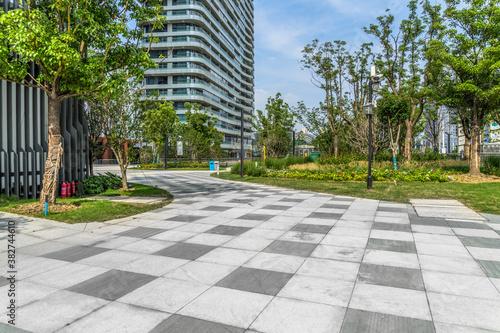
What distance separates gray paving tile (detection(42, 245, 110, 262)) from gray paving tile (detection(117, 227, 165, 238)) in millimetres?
981

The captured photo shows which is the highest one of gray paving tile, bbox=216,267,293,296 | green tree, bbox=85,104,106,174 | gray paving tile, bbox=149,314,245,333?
green tree, bbox=85,104,106,174

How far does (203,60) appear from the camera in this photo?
7144 centimetres

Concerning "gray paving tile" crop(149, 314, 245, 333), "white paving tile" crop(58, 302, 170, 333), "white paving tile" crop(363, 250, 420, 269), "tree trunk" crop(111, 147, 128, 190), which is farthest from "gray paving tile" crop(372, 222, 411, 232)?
"tree trunk" crop(111, 147, 128, 190)

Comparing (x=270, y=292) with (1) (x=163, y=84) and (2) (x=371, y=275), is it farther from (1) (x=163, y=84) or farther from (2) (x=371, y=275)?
(1) (x=163, y=84)

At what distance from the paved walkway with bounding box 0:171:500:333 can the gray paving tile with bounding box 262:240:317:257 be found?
0.02m

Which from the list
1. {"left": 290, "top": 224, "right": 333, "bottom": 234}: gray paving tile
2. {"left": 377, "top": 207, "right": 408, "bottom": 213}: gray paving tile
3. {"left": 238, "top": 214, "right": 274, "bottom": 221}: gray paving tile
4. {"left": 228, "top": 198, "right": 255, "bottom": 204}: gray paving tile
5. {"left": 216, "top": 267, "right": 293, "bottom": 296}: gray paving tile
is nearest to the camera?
{"left": 216, "top": 267, "right": 293, "bottom": 296}: gray paving tile

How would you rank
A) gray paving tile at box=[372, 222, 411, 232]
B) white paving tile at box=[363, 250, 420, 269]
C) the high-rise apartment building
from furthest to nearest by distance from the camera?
1. the high-rise apartment building
2. gray paving tile at box=[372, 222, 411, 232]
3. white paving tile at box=[363, 250, 420, 269]

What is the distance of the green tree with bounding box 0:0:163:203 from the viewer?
7.61m

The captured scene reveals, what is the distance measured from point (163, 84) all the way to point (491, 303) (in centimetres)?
7329

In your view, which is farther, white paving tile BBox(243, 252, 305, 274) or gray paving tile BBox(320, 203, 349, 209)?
gray paving tile BBox(320, 203, 349, 209)

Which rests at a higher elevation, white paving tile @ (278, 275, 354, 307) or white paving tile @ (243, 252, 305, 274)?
white paving tile @ (243, 252, 305, 274)

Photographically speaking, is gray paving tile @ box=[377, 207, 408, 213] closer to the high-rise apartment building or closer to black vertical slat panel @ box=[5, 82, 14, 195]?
black vertical slat panel @ box=[5, 82, 14, 195]

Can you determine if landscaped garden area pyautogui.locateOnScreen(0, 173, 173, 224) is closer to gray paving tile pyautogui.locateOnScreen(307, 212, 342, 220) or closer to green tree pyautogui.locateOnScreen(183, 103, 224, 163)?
gray paving tile pyautogui.locateOnScreen(307, 212, 342, 220)

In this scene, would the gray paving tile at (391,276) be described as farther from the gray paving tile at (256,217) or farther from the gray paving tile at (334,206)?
the gray paving tile at (334,206)
